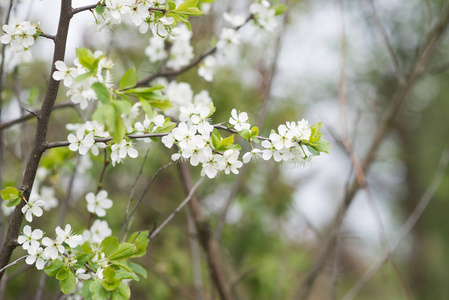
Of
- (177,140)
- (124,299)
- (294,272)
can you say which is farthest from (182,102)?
(294,272)

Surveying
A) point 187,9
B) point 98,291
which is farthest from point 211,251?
point 187,9

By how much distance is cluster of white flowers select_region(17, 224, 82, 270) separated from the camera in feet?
2.70

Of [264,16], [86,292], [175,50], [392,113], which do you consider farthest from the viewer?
[392,113]

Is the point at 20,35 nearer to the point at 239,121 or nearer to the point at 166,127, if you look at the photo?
the point at 166,127

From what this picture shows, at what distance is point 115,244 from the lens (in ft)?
2.77

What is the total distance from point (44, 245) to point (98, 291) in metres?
0.18

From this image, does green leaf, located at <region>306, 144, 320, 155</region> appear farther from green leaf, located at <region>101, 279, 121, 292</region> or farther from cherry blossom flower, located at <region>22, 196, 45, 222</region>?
cherry blossom flower, located at <region>22, 196, 45, 222</region>

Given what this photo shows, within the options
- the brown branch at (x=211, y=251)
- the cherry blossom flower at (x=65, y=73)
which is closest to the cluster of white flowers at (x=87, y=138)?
the cherry blossom flower at (x=65, y=73)

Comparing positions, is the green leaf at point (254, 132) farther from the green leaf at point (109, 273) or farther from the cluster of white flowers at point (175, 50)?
the cluster of white flowers at point (175, 50)

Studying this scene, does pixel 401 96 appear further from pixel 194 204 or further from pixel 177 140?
pixel 177 140

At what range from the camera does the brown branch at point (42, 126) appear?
31.2 inches

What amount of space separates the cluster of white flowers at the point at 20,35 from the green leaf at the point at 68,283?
1.59 ft

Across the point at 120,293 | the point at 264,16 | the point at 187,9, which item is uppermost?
the point at 264,16

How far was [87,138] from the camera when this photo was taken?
0.82 m
